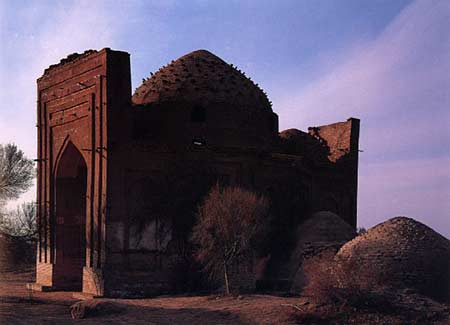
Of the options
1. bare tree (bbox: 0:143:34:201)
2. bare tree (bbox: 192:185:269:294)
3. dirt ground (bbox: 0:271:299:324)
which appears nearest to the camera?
dirt ground (bbox: 0:271:299:324)

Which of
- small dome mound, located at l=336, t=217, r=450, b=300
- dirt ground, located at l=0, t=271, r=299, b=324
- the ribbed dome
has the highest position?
the ribbed dome

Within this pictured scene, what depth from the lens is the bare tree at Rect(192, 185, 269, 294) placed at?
1900 centimetres

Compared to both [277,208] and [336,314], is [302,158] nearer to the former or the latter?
[277,208]

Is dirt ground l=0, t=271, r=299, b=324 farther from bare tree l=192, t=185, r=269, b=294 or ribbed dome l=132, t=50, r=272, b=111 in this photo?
ribbed dome l=132, t=50, r=272, b=111

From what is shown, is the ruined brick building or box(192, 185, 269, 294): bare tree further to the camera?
the ruined brick building

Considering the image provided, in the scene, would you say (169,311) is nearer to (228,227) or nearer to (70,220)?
(228,227)

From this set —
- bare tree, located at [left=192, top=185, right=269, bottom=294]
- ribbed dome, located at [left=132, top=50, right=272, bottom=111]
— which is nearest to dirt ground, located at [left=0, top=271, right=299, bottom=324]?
bare tree, located at [left=192, top=185, right=269, bottom=294]

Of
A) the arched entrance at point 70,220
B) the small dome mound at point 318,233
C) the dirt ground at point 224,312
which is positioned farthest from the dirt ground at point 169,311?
the small dome mound at point 318,233

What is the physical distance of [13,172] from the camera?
35.6 m

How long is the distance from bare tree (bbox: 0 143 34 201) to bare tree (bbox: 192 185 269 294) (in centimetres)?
1882

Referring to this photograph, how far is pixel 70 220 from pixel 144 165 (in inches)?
214

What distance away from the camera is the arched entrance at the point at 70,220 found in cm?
2506

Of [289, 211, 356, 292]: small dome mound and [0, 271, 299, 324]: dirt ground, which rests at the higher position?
[289, 211, 356, 292]: small dome mound

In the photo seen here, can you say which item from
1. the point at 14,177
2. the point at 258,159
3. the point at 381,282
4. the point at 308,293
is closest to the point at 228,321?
the point at 308,293
